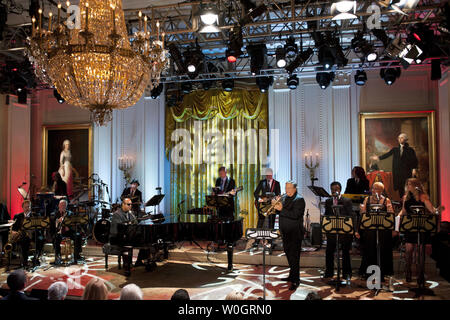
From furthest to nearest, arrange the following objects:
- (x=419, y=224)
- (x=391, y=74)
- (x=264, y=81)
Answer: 1. (x=264, y=81)
2. (x=391, y=74)
3. (x=419, y=224)

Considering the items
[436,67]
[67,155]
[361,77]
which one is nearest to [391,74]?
[361,77]

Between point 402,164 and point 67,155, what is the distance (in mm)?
10707

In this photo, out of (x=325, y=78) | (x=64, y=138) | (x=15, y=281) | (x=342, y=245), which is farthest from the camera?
(x=64, y=138)

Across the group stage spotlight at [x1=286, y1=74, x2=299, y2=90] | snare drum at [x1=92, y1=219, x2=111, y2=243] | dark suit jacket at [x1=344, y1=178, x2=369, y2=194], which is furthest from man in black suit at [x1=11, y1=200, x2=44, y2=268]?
dark suit jacket at [x1=344, y1=178, x2=369, y2=194]

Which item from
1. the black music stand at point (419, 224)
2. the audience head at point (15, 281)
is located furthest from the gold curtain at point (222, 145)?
the audience head at point (15, 281)

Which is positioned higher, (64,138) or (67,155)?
(64,138)

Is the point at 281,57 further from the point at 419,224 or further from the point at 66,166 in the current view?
the point at 66,166

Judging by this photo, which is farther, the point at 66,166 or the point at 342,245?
the point at 66,166

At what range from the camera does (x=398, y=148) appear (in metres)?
10.4

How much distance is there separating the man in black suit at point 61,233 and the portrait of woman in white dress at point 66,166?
4175 mm

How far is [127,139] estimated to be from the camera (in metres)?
12.5

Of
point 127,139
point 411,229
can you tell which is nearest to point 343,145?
point 411,229

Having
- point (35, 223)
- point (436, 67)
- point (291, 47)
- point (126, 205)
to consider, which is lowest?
point (35, 223)

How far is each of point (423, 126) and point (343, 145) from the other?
2.16 meters
